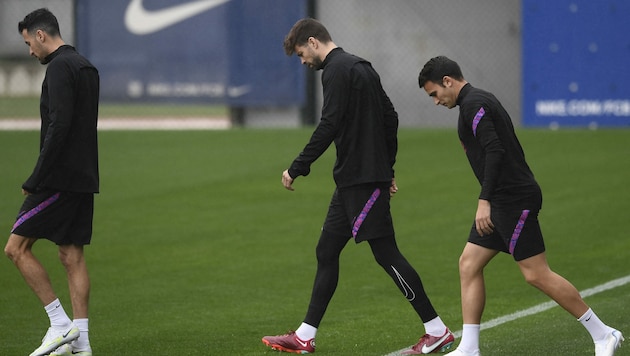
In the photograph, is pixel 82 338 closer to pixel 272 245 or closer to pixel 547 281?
pixel 547 281

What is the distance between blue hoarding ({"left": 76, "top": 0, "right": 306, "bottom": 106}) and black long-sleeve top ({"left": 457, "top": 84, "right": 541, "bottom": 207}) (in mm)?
12052

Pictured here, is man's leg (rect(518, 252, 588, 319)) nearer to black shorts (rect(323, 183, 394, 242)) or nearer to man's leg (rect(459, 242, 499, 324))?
man's leg (rect(459, 242, 499, 324))

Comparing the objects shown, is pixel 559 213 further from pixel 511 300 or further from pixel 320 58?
pixel 320 58

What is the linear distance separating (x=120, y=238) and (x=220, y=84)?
6.92 m

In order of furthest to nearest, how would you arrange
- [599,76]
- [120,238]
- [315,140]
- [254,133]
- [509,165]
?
[254,133] → [599,76] → [120,238] → [315,140] → [509,165]

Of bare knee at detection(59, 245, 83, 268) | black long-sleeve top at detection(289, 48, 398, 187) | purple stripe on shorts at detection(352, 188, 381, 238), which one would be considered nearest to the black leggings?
purple stripe on shorts at detection(352, 188, 381, 238)

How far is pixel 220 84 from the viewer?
19406 mm

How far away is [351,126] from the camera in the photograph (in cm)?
775

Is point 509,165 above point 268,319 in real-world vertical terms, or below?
above

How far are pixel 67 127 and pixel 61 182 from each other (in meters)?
0.35

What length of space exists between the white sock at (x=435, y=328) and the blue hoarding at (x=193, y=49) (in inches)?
457

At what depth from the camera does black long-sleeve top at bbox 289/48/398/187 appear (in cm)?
766

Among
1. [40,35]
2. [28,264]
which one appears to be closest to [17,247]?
[28,264]

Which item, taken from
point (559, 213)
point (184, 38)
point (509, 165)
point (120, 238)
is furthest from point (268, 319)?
point (184, 38)
